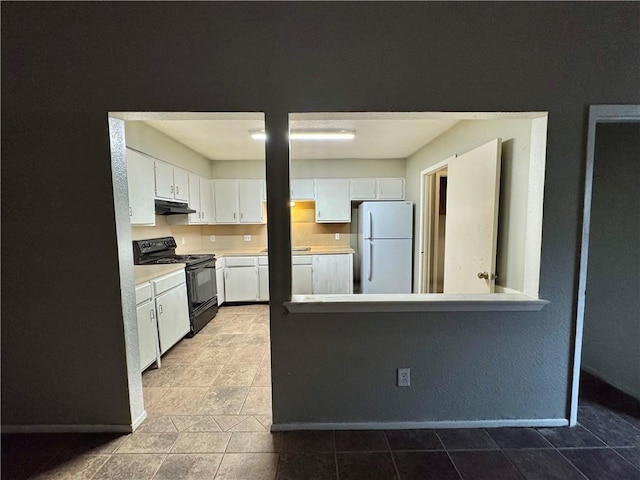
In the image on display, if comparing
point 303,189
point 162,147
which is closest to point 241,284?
point 303,189

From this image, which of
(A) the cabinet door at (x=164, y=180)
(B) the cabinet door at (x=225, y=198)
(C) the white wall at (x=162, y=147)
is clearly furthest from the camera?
(B) the cabinet door at (x=225, y=198)

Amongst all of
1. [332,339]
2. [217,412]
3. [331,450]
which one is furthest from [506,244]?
[217,412]

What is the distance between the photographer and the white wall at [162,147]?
2736 millimetres

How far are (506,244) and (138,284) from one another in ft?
9.42

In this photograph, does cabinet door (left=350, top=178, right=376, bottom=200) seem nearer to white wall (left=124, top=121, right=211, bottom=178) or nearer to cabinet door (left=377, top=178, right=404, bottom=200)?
cabinet door (left=377, top=178, right=404, bottom=200)

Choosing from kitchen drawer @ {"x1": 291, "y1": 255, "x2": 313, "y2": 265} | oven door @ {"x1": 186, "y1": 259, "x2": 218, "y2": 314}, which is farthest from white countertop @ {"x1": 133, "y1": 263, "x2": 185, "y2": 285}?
kitchen drawer @ {"x1": 291, "y1": 255, "x2": 313, "y2": 265}

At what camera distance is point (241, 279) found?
14.0 ft

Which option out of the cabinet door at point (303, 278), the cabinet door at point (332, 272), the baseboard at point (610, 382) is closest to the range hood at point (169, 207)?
the cabinet door at point (303, 278)

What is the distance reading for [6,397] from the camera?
1.71m

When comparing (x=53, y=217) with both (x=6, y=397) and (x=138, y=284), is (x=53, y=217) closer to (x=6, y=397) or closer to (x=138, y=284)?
(x=138, y=284)

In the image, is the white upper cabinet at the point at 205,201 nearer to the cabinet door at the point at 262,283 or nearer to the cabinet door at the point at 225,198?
the cabinet door at the point at 225,198

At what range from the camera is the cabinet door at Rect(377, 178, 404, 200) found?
14.7 feet

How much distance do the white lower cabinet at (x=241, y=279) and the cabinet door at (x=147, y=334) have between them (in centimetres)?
175

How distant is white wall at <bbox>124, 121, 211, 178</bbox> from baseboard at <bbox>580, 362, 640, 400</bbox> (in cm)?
462
